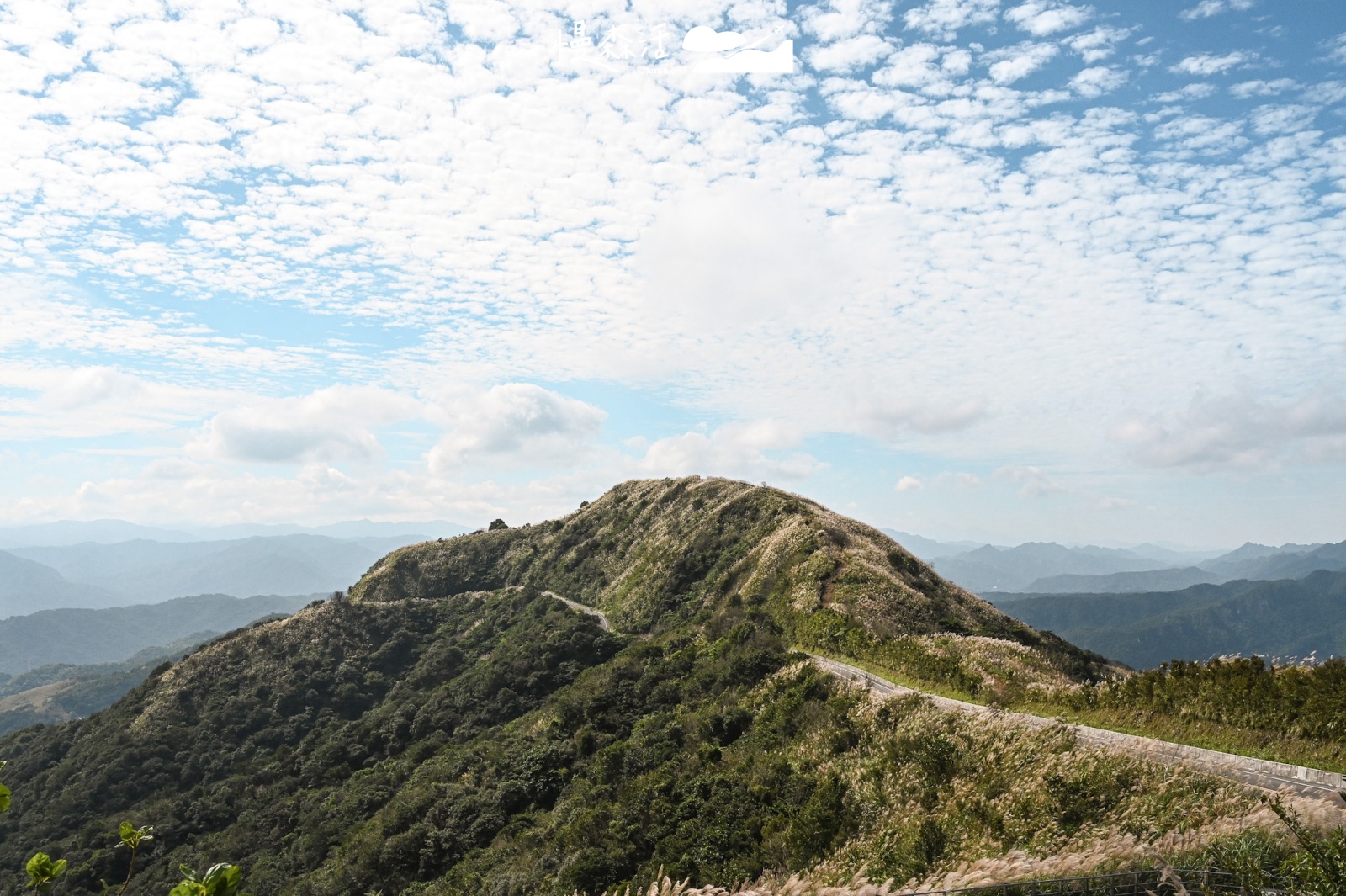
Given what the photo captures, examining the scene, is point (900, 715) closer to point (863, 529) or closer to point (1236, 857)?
point (1236, 857)

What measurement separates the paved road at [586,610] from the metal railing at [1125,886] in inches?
2589

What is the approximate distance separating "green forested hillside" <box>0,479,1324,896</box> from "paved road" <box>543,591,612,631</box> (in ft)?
5.41

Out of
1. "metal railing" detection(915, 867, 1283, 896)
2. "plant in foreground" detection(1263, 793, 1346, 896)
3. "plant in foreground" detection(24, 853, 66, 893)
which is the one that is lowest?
"metal railing" detection(915, 867, 1283, 896)

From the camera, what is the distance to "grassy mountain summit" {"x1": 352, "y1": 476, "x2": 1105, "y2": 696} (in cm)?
3650

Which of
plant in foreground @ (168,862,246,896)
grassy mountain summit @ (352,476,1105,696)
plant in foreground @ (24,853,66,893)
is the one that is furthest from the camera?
grassy mountain summit @ (352,476,1105,696)

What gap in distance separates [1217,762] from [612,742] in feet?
97.8

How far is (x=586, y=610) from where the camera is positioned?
8419cm

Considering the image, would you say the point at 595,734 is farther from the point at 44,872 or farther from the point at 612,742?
the point at 44,872

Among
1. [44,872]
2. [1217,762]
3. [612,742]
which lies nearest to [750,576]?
[612,742]

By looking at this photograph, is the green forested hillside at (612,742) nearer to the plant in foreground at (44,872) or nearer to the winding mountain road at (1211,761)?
the winding mountain road at (1211,761)

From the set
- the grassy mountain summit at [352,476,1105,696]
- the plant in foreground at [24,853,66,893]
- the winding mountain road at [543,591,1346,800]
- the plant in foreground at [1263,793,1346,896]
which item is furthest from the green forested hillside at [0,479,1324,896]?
the plant in foreground at [24,853,66,893]

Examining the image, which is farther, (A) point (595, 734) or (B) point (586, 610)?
(B) point (586, 610)

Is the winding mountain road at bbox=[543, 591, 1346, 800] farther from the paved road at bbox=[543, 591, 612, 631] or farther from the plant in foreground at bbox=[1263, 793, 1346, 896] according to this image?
the paved road at bbox=[543, 591, 612, 631]

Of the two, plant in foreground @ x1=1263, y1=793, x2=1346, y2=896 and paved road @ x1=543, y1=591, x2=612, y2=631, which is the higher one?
plant in foreground @ x1=1263, y1=793, x2=1346, y2=896
